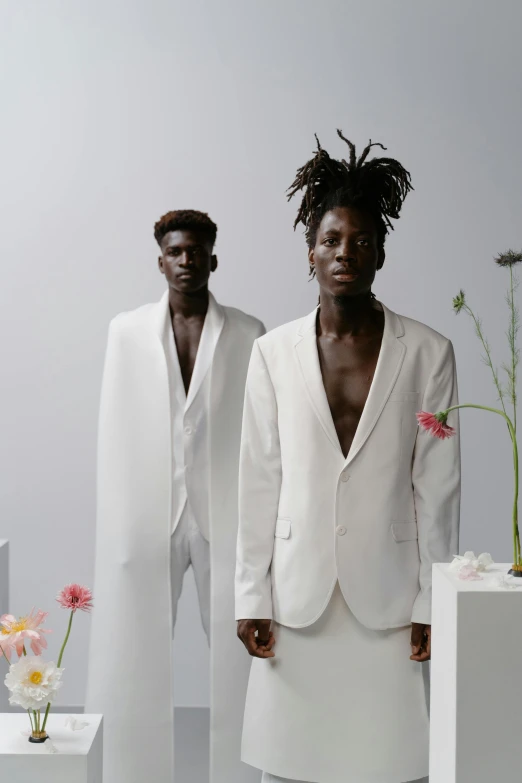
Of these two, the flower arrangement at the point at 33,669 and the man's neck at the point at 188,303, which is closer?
the flower arrangement at the point at 33,669

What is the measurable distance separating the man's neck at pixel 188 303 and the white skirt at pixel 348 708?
1090 mm

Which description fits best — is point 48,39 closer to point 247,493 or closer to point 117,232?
point 117,232

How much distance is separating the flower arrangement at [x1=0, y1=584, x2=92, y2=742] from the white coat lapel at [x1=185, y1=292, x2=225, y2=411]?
3.14 ft

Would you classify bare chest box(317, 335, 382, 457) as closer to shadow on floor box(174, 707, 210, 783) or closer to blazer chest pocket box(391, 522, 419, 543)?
blazer chest pocket box(391, 522, 419, 543)

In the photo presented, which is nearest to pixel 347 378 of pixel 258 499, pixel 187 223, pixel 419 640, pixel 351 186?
pixel 258 499

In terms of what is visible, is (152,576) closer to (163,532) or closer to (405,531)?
(163,532)

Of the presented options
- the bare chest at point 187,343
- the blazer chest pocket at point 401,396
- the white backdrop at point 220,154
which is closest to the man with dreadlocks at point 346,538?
the blazer chest pocket at point 401,396

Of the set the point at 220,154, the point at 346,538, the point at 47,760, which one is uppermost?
the point at 220,154

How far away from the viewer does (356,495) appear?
2.43 meters

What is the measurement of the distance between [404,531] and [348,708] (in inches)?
17.2

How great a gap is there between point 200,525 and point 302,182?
42.9 inches

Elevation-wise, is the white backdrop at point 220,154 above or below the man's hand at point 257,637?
above

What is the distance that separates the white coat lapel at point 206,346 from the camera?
308cm

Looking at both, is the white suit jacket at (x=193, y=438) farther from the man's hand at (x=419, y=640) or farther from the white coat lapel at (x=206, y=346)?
the man's hand at (x=419, y=640)
